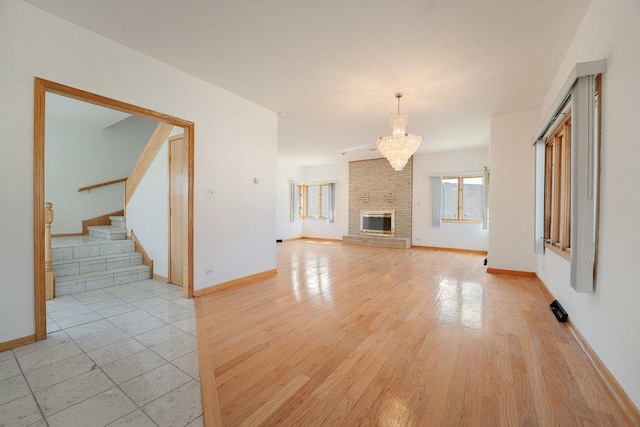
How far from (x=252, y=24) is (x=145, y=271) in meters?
3.78

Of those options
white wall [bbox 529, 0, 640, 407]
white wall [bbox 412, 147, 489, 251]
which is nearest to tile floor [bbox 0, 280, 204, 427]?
white wall [bbox 529, 0, 640, 407]

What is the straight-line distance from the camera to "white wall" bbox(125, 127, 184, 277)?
3.97 meters

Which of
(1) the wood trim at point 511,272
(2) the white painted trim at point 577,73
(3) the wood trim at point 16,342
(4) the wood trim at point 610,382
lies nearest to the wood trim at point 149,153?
(3) the wood trim at point 16,342

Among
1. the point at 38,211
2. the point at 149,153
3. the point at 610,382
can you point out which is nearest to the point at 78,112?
the point at 149,153

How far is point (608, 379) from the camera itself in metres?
1.66

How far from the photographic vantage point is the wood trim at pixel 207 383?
1377 mm

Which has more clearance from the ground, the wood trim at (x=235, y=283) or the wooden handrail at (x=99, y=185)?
the wooden handrail at (x=99, y=185)

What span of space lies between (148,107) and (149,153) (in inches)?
67.1

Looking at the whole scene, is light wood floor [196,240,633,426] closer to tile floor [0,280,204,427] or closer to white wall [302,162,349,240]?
tile floor [0,280,204,427]

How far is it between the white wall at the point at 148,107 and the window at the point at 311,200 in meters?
5.61

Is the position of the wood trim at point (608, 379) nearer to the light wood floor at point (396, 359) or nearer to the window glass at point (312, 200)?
the light wood floor at point (396, 359)

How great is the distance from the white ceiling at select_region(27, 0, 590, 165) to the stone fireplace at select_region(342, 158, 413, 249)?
396cm

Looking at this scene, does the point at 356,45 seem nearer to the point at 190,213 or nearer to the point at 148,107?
the point at 148,107

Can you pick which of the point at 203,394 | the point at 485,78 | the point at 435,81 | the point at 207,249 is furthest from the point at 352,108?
the point at 203,394
